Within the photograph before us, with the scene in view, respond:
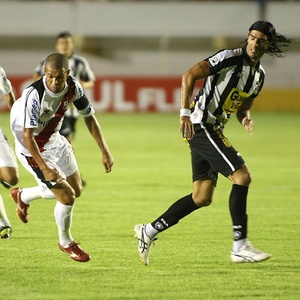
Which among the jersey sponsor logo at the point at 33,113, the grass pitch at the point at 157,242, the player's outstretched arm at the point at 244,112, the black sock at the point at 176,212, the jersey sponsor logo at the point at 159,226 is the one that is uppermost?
the jersey sponsor logo at the point at 33,113

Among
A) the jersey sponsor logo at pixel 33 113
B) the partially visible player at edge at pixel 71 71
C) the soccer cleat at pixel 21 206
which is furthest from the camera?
the partially visible player at edge at pixel 71 71

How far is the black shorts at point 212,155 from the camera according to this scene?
23.7 ft

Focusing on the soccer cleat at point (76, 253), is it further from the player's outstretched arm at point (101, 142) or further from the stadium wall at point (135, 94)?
the stadium wall at point (135, 94)

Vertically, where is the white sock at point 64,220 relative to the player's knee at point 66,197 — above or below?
Answer: below

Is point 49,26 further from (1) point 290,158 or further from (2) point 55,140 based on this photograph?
(2) point 55,140

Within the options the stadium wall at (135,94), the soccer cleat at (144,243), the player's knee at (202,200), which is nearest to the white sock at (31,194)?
the soccer cleat at (144,243)

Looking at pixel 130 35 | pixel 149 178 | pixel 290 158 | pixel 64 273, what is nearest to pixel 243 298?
pixel 64 273

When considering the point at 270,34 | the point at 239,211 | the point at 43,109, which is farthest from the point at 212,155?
the point at 43,109

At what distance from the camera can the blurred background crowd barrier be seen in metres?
30.9

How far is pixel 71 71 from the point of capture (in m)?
13.2

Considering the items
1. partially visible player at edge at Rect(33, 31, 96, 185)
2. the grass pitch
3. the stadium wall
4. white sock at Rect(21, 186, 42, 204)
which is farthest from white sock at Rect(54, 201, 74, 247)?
the stadium wall

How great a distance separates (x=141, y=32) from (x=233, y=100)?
24.8 m

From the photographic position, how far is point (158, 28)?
106 ft

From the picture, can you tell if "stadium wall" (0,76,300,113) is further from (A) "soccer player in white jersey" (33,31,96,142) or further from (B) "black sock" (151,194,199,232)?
(B) "black sock" (151,194,199,232)
